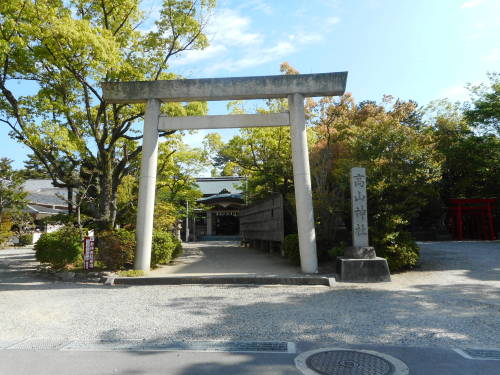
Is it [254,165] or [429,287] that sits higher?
[254,165]

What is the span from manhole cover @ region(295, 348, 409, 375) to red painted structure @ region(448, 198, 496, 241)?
17.3m

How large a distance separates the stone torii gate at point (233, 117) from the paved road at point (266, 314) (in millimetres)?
1601

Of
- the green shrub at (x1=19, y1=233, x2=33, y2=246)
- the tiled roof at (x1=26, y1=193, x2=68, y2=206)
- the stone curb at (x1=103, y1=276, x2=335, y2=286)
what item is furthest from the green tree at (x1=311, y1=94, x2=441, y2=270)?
the tiled roof at (x1=26, y1=193, x2=68, y2=206)

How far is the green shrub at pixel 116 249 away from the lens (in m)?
9.50

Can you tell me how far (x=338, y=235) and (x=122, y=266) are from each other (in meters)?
6.78

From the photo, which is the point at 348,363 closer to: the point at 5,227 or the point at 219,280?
the point at 219,280

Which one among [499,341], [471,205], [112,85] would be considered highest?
[112,85]

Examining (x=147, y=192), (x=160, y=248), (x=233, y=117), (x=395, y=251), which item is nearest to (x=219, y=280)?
(x=160, y=248)

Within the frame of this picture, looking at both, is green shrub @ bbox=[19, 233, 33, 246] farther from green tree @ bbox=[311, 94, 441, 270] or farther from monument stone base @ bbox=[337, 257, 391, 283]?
monument stone base @ bbox=[337, 257, 391, 283]

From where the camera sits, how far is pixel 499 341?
174 inches

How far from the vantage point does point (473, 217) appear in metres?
19.0

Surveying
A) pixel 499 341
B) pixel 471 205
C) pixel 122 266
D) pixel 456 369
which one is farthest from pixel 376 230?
pixel 471 205

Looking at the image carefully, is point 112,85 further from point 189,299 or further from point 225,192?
point 225,192

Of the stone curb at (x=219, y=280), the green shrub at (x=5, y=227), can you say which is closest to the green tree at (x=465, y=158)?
the stone curb at (x=219, y=280)
